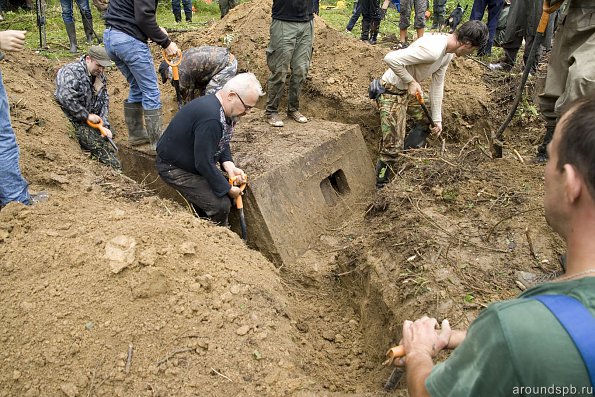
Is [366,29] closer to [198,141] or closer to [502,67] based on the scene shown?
[502,67]

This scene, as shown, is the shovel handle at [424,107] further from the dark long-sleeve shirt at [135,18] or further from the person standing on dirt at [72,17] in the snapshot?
the person standing on dirt at [72,17]

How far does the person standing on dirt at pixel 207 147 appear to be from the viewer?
389 centimetres

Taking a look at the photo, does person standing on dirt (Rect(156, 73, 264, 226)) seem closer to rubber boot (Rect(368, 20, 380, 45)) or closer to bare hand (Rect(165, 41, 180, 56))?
bare hand (Rect(165, 41, 180, 56))

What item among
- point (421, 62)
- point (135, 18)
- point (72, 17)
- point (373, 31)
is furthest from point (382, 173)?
point (72, 17)

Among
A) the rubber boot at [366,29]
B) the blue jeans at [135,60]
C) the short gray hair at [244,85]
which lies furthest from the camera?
the rubber boot at [366,29]

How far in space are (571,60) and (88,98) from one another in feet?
15.1

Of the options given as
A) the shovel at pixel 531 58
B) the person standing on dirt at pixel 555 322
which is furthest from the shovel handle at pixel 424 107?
the person standing on dirt at pixel 555 322

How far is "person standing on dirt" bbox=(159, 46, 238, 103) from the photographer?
5297 millimetres

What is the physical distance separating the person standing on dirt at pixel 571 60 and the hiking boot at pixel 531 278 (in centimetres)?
115

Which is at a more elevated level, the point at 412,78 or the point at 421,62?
the point at 421,62

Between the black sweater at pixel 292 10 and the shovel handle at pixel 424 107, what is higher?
the black sweater at pixel 292 10

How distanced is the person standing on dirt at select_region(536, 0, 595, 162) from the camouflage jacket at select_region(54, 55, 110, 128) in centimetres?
442

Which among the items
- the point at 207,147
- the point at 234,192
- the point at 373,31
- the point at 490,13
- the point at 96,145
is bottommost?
the point at 234,192

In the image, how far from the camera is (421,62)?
4520 mm
